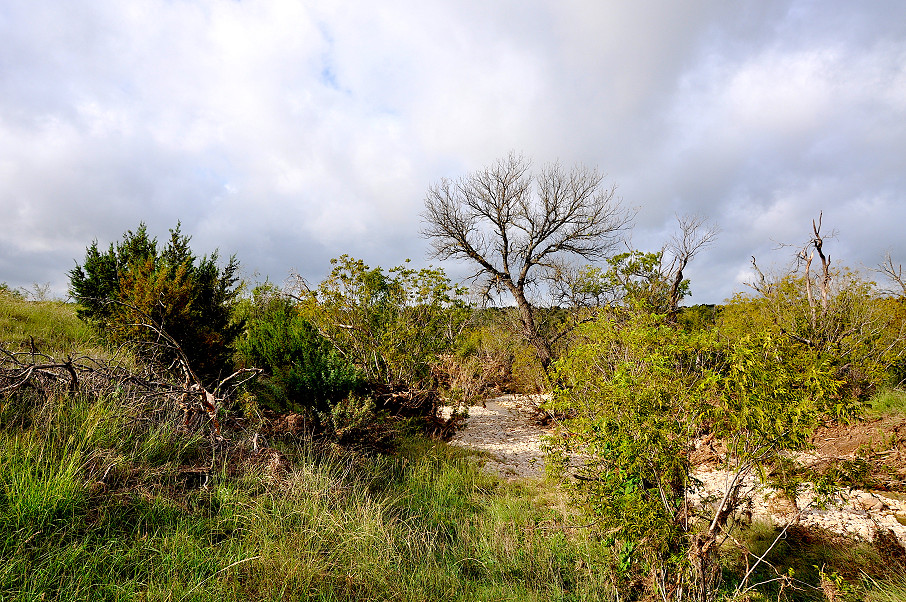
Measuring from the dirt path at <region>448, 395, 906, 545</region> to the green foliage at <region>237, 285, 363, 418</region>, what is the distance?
265 cm

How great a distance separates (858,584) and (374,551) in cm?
386

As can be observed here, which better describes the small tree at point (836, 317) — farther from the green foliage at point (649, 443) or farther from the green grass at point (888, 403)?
the green foliage at point (649, 443)

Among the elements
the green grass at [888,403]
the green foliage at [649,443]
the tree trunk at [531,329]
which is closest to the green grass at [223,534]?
the green foliage at [649,443]

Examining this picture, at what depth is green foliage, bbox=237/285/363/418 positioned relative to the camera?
6340mm

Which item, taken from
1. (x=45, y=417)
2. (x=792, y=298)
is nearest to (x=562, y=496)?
(x=45, y=417)

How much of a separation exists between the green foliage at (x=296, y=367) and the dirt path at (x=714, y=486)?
265 cm

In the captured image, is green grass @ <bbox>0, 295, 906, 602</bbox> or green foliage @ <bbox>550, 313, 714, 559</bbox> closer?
green grass @ <bbox>0, 295, 906, 602</bbox>

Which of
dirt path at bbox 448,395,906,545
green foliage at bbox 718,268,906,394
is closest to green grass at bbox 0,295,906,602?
dirt path at bbox 448,395,906,545

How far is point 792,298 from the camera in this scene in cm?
1275

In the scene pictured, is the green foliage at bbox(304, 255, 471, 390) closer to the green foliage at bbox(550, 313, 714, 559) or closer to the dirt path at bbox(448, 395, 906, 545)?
the dirt path at bbox(448, 395, 906, 545)

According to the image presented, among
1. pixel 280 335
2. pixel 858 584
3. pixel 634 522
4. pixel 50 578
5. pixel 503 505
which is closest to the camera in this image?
pixel 50 578

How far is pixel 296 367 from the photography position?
6762 millimetres

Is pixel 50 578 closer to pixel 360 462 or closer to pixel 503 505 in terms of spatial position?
pixel 360 462

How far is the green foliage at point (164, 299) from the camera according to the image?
6613mm
